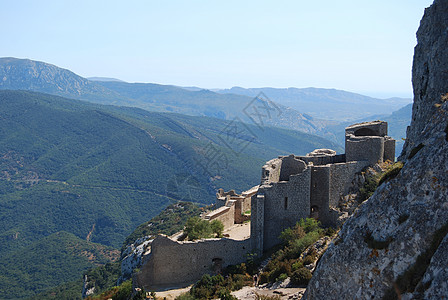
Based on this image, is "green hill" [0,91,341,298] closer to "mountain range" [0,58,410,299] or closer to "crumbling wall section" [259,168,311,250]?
"mountain range" [0,58,410,299]

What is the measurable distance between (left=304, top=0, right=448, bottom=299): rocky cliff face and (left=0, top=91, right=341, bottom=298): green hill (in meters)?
76.4

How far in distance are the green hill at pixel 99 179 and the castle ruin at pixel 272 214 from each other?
6174cm

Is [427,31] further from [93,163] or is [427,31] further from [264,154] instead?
[264,154]

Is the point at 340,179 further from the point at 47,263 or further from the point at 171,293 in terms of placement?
the point at 47,263

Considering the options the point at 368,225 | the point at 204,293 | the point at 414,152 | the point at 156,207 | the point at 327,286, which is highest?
the point at 414,152

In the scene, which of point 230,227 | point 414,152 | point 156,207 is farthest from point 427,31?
point 156,207

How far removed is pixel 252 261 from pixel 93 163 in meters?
152

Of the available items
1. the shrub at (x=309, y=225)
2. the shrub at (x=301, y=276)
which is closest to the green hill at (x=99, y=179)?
the shrub at (x=309, y=225)

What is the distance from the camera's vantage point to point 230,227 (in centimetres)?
3098

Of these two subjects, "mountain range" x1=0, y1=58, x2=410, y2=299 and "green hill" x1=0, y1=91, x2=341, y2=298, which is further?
"green hill" x1=0, y1=91, x2=341, y2=298

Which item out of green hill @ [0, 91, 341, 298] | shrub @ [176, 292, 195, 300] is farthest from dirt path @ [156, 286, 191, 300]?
green hill @ [0, 91, 341, 298]

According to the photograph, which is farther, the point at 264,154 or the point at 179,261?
the point at 264,154

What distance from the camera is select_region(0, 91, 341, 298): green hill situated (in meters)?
115

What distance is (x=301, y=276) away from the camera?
19.3 metres
